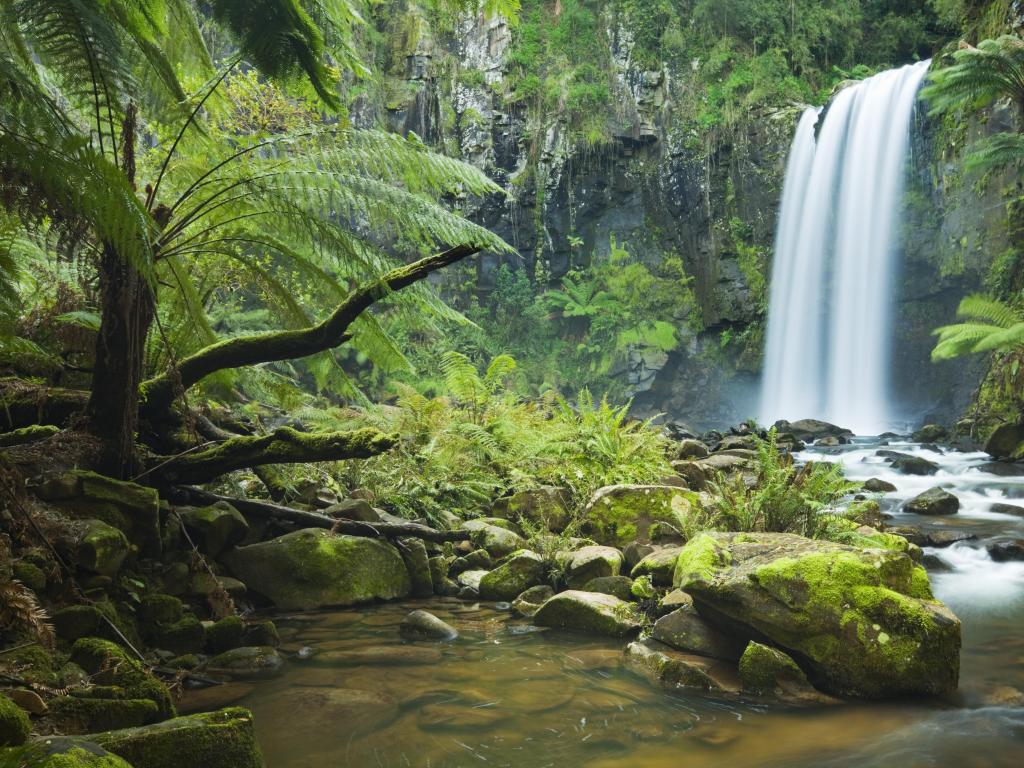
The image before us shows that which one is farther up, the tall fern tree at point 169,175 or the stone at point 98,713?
the tall fern tree at point 169,175

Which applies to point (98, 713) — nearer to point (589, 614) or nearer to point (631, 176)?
point (589, 614)

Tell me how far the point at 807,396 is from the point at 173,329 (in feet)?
53.8

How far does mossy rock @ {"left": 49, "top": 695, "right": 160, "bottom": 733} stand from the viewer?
1.92 meters

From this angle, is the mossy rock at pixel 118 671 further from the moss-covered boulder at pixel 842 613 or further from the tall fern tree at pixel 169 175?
the moss-covered boulder at pixel 842 613

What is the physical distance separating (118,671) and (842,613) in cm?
297

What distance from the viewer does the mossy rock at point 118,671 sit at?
2.25 m

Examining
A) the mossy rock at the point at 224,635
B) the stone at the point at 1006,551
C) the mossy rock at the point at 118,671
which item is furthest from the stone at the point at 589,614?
the stone at the point at 1006,551

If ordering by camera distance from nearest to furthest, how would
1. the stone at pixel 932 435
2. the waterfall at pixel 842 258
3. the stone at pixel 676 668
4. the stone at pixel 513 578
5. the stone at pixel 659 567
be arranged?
the stone at pixel 676 668, the stone at pixel 659 567, the stone at pixel 513 578, the stone at pixel 932 435, the waterfall at pixel 842 258

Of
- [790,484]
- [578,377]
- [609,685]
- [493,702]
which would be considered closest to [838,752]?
[609,685]

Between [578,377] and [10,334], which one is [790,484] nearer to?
[10,334]

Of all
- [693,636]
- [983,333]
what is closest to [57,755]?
[693,636]

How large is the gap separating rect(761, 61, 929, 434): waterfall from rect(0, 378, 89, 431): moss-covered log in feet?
52.5

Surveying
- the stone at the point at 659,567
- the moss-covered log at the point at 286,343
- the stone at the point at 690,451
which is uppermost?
the moss-covered log at the point at 286,343

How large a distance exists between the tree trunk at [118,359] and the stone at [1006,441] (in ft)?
36.9
